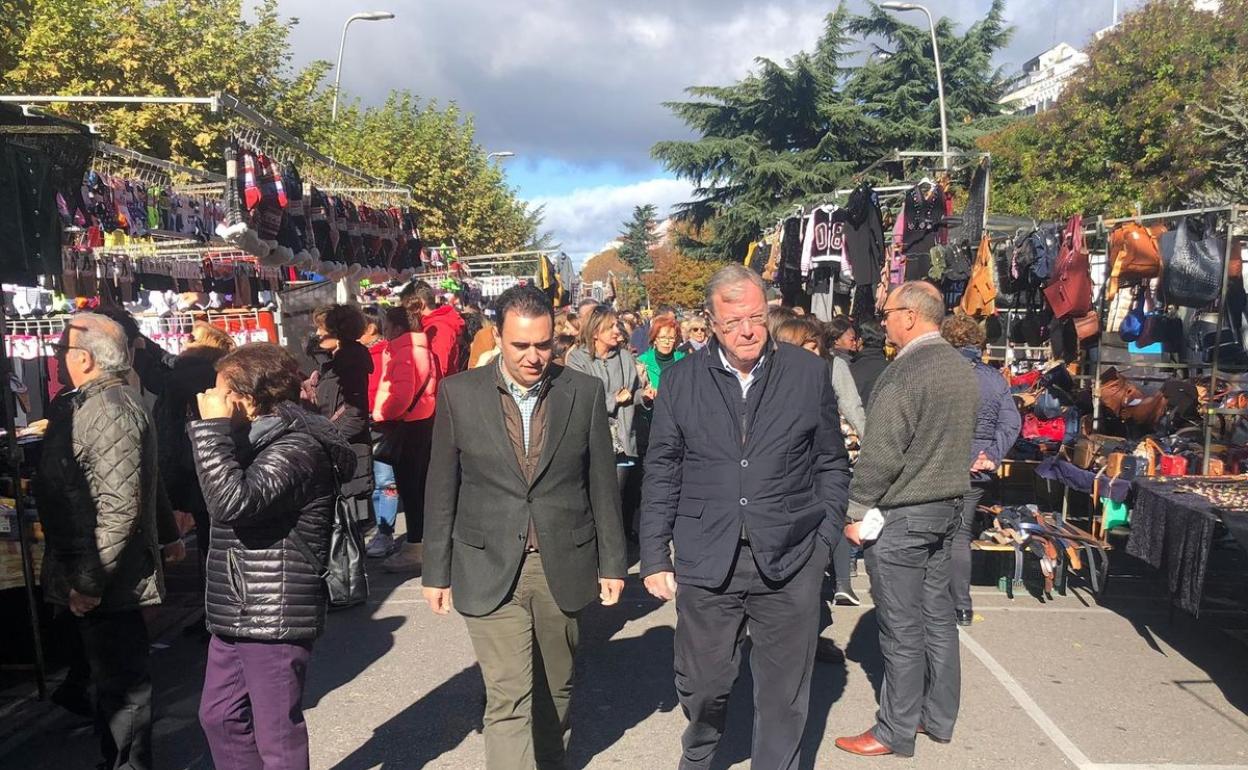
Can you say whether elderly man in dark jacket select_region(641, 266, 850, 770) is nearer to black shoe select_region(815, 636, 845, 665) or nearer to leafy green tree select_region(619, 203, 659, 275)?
black shoe select_region(815, 636, 845, 665)

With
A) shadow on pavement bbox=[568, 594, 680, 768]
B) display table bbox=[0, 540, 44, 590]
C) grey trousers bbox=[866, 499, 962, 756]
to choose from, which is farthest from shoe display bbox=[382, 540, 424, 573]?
grey trousers bbox=[866, 499, 962, 756]

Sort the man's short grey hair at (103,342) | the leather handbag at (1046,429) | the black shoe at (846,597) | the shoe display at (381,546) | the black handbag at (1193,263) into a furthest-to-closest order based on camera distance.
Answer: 1. the leather handbag at (1046,429)
2. the shoe display at (381,546)
3. the black handbag at (1193,263)
4. the black shoe at (846,597)
5. the man's short grey hair at (103,342)

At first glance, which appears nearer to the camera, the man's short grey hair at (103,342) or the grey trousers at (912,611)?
the man's short grey hair at (103,342)

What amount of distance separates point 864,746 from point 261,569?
259cm

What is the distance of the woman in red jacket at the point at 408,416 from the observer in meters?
6.84

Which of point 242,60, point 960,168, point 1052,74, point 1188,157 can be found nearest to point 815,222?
point 960,168

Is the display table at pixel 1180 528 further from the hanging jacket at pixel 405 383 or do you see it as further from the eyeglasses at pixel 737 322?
the hanging jacket at pixel 405 383

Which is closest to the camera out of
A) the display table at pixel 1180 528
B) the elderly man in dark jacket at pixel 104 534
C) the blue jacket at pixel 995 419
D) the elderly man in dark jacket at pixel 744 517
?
the elderly man in dark jacket at pixel 744 517

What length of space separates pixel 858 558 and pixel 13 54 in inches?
496

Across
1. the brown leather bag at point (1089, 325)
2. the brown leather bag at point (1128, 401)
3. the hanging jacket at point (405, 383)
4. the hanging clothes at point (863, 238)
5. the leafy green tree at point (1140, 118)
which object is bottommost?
the brown leather bag at point (1128, 401)

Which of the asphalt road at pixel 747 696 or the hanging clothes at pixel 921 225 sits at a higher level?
the hanging clothes at pixel 921 225

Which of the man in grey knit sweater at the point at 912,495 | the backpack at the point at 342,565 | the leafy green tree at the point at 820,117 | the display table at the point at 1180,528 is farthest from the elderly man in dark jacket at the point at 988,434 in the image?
the leafy green tree at the point at 820,117

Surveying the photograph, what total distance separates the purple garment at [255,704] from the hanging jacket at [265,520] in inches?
3.0

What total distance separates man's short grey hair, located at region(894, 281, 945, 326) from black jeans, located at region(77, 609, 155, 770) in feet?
11.0
